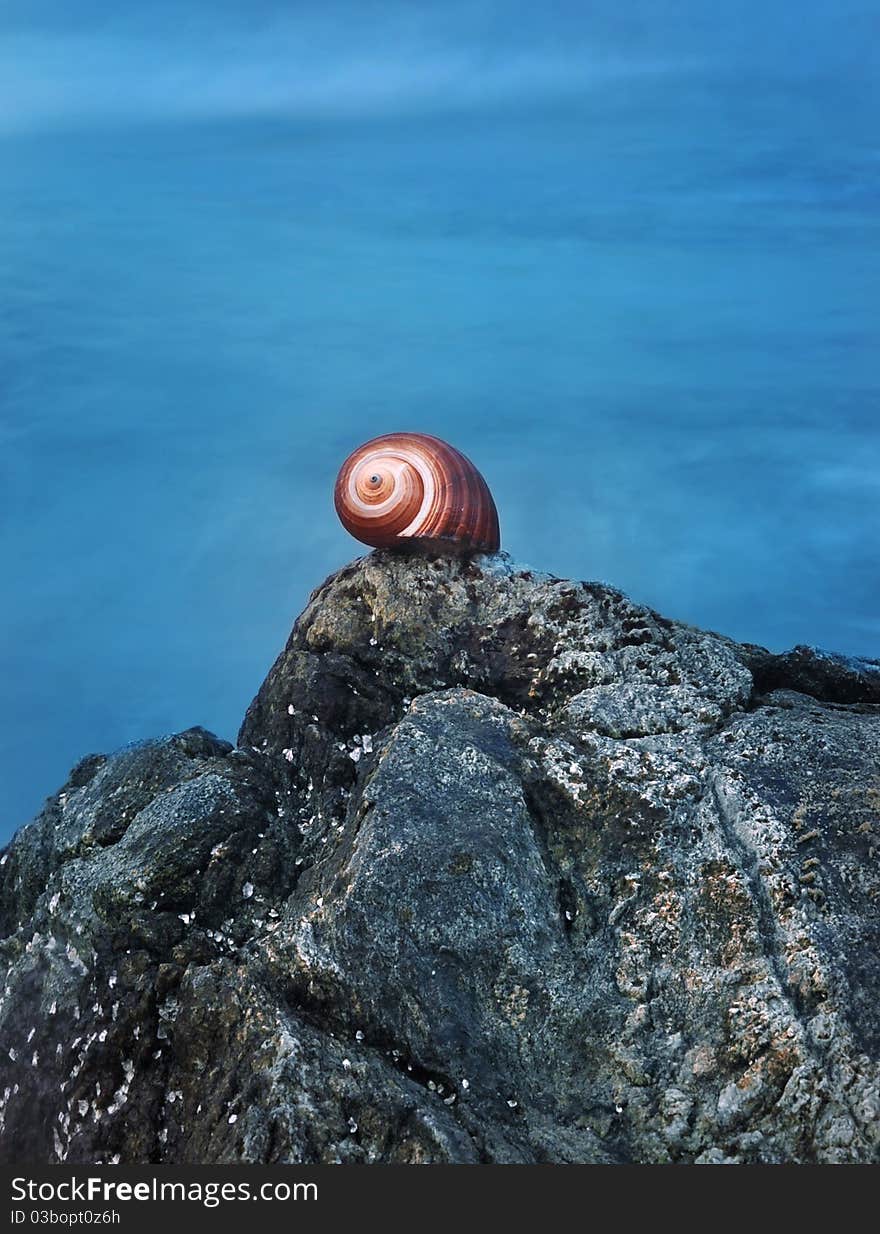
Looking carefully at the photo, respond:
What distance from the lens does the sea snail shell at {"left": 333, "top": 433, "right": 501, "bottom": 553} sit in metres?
9.59

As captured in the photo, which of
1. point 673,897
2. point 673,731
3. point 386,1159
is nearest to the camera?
point 386,1159

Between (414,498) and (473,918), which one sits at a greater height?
(414,498)

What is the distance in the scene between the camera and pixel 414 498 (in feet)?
31.5

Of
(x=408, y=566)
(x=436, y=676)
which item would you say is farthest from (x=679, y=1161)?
(x=408, y=566)

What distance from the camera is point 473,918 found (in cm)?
717

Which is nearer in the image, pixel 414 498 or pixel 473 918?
pixel 473 918

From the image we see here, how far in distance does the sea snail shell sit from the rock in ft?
2.18

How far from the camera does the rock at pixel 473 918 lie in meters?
6.62

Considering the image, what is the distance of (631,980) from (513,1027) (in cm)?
66

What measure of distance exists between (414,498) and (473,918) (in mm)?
3340

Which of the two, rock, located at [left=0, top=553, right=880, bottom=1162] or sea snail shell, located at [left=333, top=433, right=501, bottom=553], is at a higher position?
sea snail shell, located at [left=333, top=433, right=501, bottom=553]

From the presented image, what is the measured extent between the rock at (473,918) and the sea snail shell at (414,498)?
0.66 metres

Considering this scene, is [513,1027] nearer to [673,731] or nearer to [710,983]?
[710,983]

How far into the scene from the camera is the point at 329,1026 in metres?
6.81
